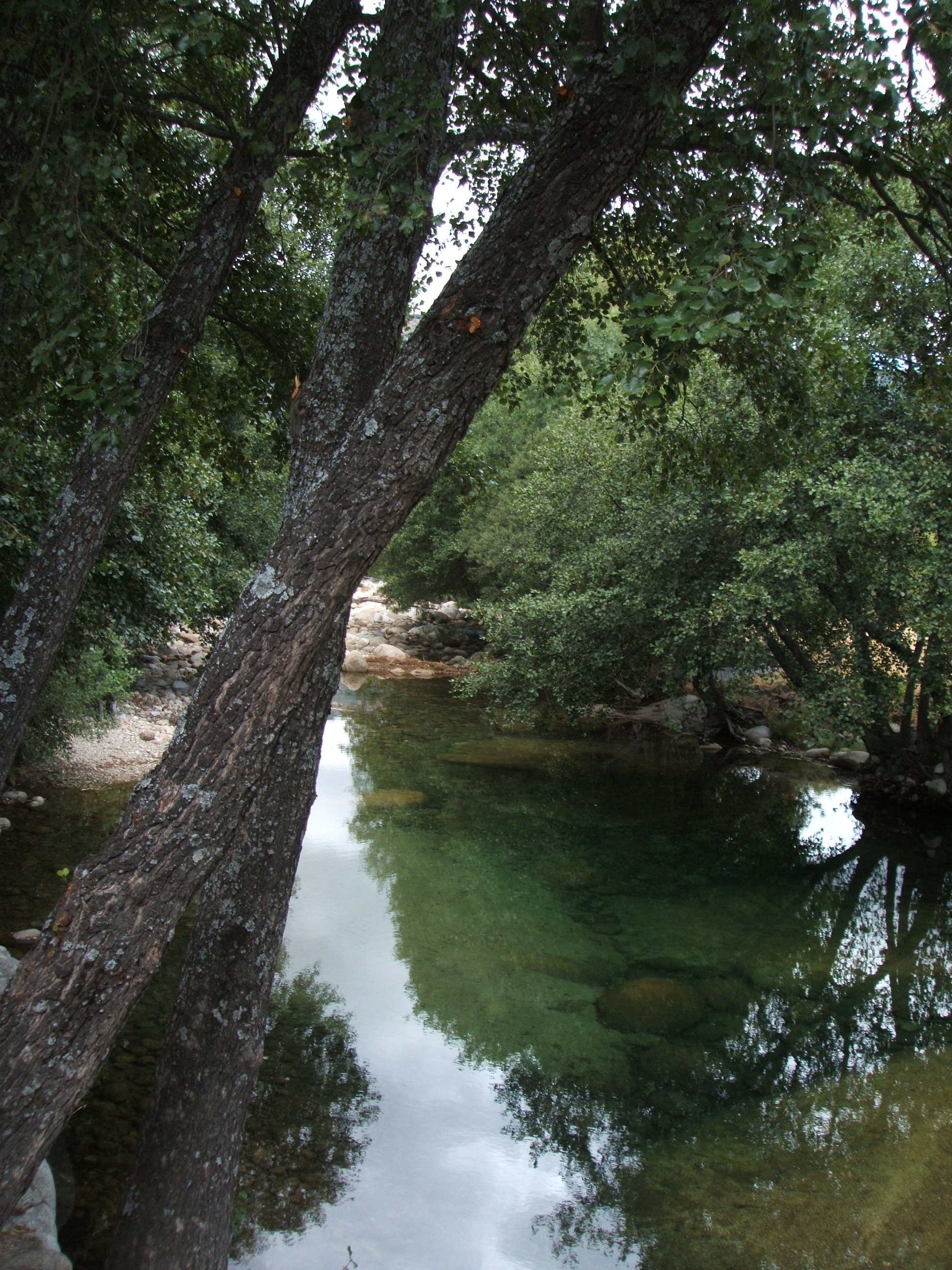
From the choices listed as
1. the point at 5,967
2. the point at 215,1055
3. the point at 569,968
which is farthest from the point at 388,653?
the point at 215,1055

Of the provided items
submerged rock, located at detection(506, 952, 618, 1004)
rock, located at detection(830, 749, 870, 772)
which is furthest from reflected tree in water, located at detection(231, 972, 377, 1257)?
rock, located at detection(830, 749, 870, 772)

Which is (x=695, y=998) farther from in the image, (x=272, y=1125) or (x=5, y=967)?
(x=5, y=967)

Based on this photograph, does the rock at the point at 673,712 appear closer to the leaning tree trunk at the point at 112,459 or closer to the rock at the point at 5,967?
the rock at the point at 5,967

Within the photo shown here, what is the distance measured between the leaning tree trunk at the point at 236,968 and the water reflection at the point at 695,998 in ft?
8.26

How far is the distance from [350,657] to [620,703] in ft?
25.9

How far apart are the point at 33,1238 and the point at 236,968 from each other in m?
1.45

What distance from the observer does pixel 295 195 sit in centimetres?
761

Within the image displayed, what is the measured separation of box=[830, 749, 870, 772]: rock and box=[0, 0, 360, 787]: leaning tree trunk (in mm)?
14081

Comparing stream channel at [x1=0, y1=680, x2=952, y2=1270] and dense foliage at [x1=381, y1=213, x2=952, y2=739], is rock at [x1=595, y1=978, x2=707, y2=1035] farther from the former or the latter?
dense foliage at [x1=381, y1=213, x2=952, y2=739]

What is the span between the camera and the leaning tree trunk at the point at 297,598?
106 inches

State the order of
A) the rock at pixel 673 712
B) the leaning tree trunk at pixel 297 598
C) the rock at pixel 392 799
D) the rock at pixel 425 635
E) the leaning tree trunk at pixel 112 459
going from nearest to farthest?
1. the leaning tree trunk at pixel 297 598
2. the leaning tree trunk at pixel 112 459
3. the rock at pixel 392 799
4. the rock at pixel 673 712
5. the rock at pixel 425 635

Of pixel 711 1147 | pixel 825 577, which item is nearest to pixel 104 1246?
pixel 711 1147

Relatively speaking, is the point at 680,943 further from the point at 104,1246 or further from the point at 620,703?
the point at 620,703

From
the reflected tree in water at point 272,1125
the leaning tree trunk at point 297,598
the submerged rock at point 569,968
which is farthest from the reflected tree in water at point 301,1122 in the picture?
the leaning tree trunk at point 297,598
